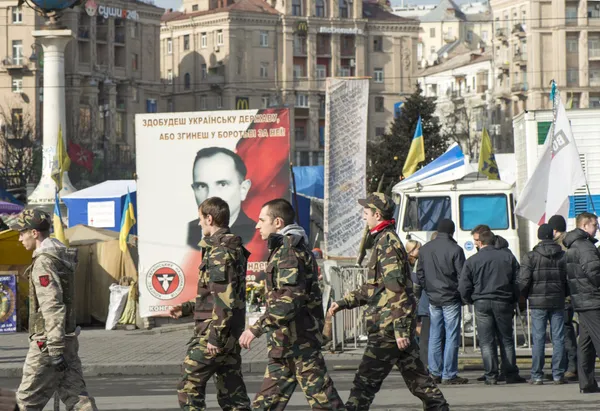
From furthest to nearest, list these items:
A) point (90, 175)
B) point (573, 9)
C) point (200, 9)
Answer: point (200, 9)
point (573, 9)
point (90, 175)

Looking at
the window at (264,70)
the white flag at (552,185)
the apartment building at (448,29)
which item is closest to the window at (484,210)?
the white flag at (552,185)

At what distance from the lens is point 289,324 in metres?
9.74

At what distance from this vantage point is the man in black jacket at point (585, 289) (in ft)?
42.6

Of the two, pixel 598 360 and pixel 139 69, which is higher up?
pixel 139 69

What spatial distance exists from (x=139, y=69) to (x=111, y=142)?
12504 mm

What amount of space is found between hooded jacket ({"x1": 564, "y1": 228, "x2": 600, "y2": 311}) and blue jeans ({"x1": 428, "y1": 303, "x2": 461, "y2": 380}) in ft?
5.13

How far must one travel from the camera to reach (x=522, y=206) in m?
16.7

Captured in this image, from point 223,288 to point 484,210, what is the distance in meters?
11.2

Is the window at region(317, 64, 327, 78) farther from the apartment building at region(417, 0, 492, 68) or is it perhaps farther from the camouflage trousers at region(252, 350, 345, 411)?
the camouflage trousers at region(252, 350, 345, 411)

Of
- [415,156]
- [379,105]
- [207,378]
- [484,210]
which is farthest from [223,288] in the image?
[379,105]

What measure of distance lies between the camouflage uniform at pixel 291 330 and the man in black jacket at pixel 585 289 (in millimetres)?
4086

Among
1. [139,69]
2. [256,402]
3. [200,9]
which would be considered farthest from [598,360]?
[200,9]

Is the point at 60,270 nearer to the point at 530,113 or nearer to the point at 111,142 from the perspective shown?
the point at 530,113

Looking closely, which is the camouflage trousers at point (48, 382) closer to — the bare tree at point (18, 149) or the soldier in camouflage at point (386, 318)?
the soldier in camouflage at point (386, 318)
